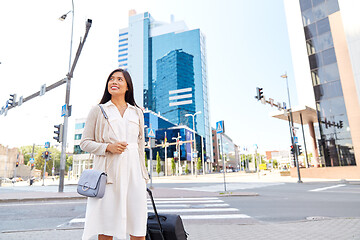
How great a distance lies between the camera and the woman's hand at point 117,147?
200 cm

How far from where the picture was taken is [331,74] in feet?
84.8

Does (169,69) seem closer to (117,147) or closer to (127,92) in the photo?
(127,92)

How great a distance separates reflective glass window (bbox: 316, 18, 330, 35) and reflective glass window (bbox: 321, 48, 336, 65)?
2354 mm

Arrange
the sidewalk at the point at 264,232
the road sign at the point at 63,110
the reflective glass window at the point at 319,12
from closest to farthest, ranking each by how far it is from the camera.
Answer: the sidewalk at the point at 264,232 < the road sign at the point at 63,110 < the reflective glass window at the point at 319,12

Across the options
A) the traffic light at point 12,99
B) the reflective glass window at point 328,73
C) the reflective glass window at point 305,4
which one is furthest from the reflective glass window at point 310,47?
the traffic light at point 12,99

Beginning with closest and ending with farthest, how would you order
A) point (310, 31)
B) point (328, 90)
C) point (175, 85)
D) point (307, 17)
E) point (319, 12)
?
point (328, 90)
point (319, 12)
point (310, 31)
point (307, 17)
point (175, 85)

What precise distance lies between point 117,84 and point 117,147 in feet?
2.08

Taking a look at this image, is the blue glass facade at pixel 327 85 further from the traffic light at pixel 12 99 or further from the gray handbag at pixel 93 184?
the traffic light at pixel 12 99

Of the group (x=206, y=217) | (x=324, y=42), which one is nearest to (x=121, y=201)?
(x=206, y=217)

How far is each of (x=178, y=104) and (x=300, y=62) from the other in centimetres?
6998

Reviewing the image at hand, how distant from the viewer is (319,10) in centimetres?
2738

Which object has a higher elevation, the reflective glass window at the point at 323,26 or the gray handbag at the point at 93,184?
the reflective glass window at the point at 323,26

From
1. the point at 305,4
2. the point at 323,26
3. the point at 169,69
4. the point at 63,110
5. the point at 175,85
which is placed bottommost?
the point at 63,110

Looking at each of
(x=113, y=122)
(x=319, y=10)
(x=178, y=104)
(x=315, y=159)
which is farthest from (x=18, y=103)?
(x=178, y=104)
